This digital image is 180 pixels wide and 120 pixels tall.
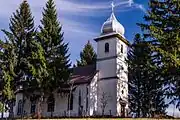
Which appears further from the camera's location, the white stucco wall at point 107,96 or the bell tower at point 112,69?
the bell tower at point 112,69

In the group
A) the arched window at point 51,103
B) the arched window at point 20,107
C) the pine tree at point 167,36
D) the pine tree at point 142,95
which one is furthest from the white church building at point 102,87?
the pine tree at point 167,36

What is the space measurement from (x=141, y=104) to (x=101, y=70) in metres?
6.47

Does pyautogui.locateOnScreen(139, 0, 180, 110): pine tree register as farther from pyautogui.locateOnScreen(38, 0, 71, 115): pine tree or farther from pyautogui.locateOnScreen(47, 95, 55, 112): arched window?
pyautogui.locateOnScreen(47, 95, 55, 112): arched window

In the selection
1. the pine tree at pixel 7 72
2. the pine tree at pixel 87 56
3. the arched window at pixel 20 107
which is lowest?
the arched window at pixel 20 107

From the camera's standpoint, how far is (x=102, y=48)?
41.3 m

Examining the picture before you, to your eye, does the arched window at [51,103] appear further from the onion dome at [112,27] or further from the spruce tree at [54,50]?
the onion dome at [112,27]

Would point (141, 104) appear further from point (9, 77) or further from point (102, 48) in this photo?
point (9, 77)

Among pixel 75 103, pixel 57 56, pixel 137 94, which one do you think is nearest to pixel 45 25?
pixel 57 56

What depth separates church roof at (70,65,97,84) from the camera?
127 ft

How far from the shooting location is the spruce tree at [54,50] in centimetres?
3445

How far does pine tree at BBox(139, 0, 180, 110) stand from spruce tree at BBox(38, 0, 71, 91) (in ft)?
34.8

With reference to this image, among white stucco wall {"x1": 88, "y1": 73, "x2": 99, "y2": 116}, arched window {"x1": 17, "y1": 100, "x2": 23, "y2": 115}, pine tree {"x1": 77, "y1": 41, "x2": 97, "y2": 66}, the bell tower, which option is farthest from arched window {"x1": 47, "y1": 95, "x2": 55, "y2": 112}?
pine tree {"x1": 77, "y1": 41, "x2": 97, "y2": 66}

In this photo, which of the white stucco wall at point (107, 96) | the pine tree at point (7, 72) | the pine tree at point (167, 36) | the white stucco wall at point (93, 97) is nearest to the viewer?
the pine tree at point (167, 36)

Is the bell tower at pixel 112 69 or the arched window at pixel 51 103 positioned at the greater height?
the bell tower at pixel 112 69
